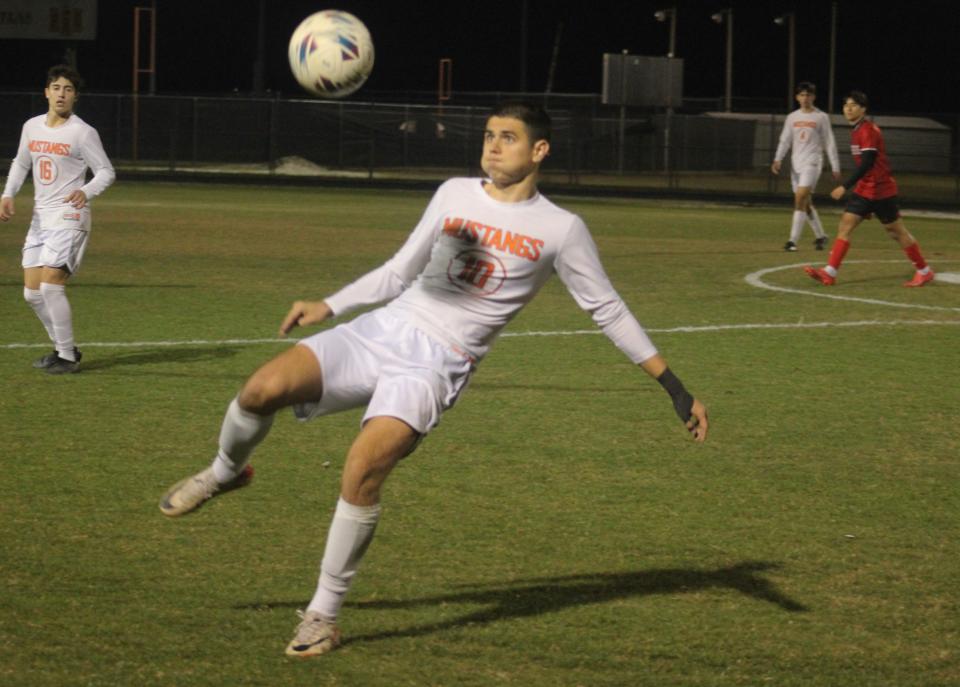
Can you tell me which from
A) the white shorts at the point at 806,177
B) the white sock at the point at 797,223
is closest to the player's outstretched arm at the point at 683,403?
the white sock at the point at 797,223

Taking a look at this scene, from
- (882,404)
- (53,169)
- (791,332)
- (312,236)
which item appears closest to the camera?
(882,404)

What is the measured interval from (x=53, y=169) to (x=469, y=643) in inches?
265

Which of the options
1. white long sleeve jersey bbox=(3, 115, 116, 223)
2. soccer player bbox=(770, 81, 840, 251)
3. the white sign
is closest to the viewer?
white long sleeve jersey bbox=(3, 115, 116, 223)

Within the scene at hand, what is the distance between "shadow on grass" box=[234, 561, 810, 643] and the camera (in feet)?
17.7

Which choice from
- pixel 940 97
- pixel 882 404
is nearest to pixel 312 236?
pixel 882 404

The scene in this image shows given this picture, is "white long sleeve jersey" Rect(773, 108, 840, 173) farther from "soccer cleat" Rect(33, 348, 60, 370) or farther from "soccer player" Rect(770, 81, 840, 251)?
"soccer cleat" Rect(33, 348, 60, 370)

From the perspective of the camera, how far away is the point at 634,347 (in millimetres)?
5367

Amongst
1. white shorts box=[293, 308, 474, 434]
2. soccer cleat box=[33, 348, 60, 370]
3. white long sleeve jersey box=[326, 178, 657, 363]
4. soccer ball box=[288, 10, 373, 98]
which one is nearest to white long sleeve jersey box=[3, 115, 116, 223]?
soccer cleat box=[33, 348, 60, 370]

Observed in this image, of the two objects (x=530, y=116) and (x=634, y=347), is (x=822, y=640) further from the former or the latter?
(x=530, y=116)

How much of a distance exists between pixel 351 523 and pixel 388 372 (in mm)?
525

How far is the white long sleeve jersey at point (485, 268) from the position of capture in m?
5.31

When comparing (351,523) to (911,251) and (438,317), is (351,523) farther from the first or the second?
(911,251)

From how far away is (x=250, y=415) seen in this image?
202 inches

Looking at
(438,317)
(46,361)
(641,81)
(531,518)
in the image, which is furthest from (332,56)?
(438,317)
